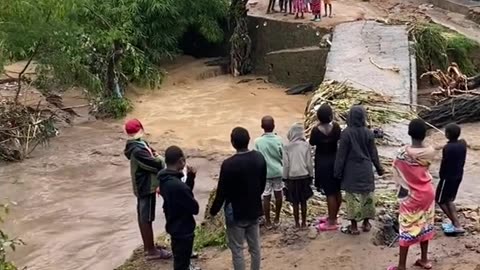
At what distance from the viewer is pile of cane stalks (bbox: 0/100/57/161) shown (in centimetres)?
1392

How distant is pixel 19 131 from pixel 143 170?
7294 millimetres

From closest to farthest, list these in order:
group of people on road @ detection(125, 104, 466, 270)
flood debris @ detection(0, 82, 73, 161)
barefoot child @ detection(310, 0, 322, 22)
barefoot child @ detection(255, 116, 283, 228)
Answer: group of people on road @ detection(125, 104, 466, 270)
barefoot child @ detection(255, 116, 283, 228)
flood debris @ detection(0, 82, 73, 161)
barefoot child @ detection(310, 0, 322, 22)

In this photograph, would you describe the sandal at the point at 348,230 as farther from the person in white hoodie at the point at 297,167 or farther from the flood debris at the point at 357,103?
the flood debris at the point at 357,103

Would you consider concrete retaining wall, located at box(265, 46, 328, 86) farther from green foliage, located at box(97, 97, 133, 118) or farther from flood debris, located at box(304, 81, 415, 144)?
flood debris, located at box(304, 81, 415, 144)

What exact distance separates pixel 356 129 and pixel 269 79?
482 inches

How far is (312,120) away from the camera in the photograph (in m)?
11.1

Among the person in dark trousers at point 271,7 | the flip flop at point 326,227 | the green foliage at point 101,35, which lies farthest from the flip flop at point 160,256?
the person in dark trousers at point 271,7

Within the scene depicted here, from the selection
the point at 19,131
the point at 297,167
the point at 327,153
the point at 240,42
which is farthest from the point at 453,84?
the point at 19,131

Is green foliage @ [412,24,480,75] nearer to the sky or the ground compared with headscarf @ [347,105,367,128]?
nearer to the ground

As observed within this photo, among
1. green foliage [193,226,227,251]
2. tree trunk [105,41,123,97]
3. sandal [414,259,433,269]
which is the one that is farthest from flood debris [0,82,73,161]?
sandal [414,259,433,269]

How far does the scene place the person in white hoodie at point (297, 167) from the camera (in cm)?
743

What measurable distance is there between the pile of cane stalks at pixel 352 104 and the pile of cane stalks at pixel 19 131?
5.21m

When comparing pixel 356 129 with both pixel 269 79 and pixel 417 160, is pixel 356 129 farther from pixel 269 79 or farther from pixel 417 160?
pixel 269 79

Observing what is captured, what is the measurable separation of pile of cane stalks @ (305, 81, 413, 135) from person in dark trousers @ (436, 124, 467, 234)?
342cm
